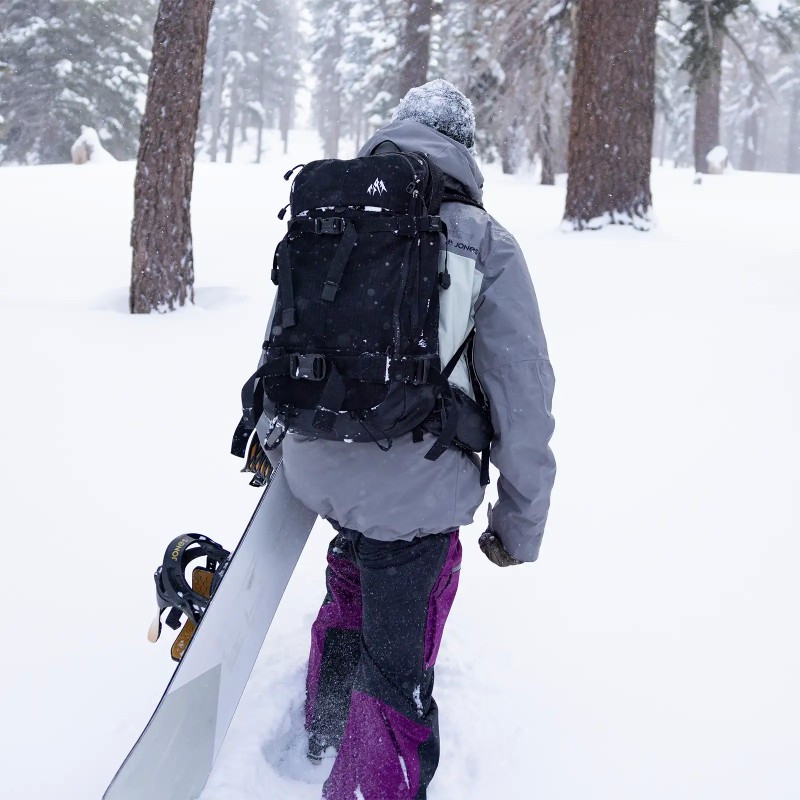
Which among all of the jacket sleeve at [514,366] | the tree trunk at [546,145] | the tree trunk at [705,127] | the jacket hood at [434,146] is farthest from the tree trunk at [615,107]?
the tree trunk at [705,127]

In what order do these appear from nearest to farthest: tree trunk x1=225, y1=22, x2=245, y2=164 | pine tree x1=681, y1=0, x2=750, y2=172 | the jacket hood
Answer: the jacket hood → pine tree x1=681, y1=0, x2=750, y2=172 → tree trunk x1=225, y1=22, x2=245, y2=164

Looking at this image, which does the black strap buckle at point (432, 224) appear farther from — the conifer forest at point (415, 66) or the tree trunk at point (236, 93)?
the tree trunk at point (236, 93)

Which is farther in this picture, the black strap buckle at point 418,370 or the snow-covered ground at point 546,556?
the snow-covered ground at point 546,556

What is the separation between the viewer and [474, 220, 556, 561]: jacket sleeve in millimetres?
1957

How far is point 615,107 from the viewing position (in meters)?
7.41

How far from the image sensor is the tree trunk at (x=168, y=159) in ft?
21.0

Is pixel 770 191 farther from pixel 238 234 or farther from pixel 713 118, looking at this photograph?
pixel 238 234

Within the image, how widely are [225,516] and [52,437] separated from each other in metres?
1.30

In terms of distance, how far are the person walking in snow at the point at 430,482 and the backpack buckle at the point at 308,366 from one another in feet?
0.73

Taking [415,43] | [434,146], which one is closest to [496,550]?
[434,146]

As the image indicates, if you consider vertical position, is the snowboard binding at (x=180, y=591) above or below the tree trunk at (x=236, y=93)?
below

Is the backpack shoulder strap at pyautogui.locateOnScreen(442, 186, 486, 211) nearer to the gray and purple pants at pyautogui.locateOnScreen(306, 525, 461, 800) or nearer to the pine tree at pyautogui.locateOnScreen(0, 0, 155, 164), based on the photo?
the gray and purple pants at pyautogui.locateOnScreen(306, 525, 461, 800)

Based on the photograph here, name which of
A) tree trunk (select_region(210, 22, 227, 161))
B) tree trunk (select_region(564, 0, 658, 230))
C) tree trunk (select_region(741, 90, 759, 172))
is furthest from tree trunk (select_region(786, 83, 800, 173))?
tree trunk (select_region(564, 0, 658, 230))

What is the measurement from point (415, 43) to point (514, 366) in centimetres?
1474
